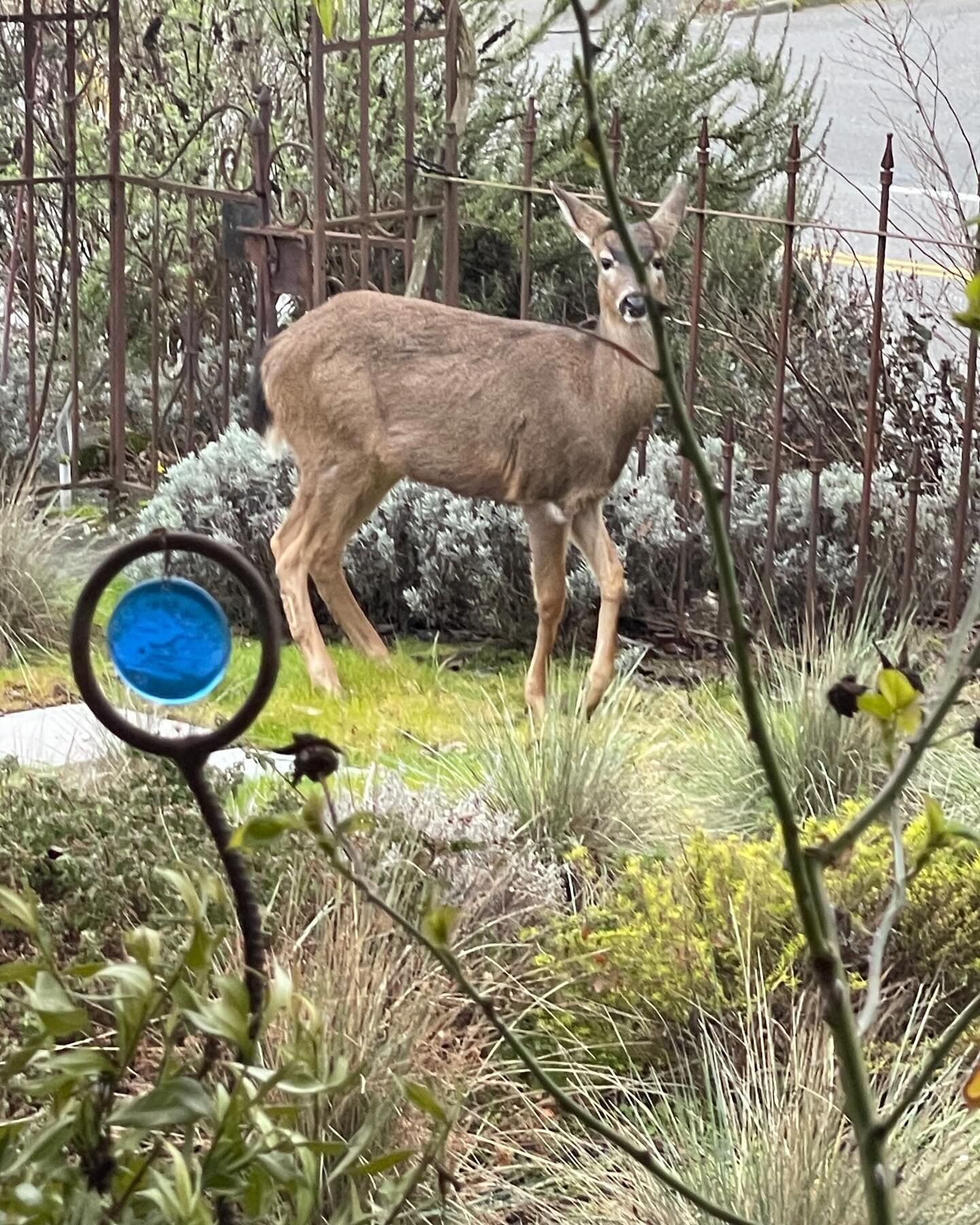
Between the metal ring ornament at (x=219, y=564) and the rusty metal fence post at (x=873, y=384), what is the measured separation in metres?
4.38

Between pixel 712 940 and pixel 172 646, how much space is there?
204cm

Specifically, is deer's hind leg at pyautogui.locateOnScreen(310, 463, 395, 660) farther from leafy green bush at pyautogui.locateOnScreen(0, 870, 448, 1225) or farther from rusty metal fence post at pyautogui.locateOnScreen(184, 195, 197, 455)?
leafy green bush at pyautogui.locateOnScreen(0, 870, 448, 1225)

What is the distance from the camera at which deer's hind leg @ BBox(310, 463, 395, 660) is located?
671 cm

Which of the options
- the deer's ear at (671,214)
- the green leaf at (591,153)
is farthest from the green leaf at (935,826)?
the deer's ear at (671,214)

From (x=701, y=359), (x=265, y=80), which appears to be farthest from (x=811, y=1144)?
(x=265, y=80)

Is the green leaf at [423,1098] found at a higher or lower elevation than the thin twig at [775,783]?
lower

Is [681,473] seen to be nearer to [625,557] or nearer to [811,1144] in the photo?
[625,557]

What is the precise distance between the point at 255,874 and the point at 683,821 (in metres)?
1.42

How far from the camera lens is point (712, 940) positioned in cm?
401

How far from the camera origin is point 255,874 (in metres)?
4.02

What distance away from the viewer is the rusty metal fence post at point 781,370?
656 centimetres

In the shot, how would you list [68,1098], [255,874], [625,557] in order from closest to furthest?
[68,1098]
[255,874]
[625,557]

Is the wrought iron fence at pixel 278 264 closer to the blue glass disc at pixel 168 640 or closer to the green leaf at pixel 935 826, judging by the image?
the blue glass disc at pixel 168 640

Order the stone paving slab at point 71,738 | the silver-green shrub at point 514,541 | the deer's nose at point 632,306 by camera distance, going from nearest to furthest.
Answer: the stone paving slab at point 71,738 < the deer's nose at point 632,306 < the silver-green shrub at point 514,541
